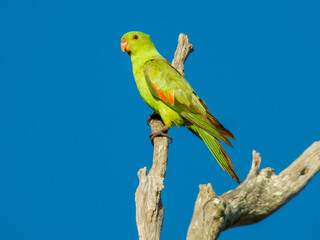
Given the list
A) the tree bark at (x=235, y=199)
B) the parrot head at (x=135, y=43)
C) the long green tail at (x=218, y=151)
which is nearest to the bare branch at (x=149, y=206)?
the tree bark at (x=235, y=199)

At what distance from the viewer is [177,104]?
12.2 feet

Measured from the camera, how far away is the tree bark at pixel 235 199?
2465 mm

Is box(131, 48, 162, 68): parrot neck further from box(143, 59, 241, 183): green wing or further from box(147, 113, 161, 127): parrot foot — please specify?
box(147, 113, 161, 127): parrot foot

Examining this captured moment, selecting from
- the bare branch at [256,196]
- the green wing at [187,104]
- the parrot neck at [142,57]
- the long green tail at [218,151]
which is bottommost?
the bare branch at [256,196]

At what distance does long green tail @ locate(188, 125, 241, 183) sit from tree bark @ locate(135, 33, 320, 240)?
702 millimetres

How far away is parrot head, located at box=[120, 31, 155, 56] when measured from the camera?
13.4ft

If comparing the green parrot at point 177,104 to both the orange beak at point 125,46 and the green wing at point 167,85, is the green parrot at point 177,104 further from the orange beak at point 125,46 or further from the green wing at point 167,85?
the orange beak at point 125,46

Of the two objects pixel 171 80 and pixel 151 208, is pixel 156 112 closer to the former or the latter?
pixel 171 80

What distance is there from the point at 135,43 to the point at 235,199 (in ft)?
7.11

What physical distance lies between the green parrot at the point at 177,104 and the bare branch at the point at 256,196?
2.58 feet

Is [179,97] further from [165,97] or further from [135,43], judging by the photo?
[135,43]

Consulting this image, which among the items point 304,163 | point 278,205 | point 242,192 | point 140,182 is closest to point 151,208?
point 140,182

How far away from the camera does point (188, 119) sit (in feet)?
12.2

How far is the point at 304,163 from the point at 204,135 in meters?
1.17
